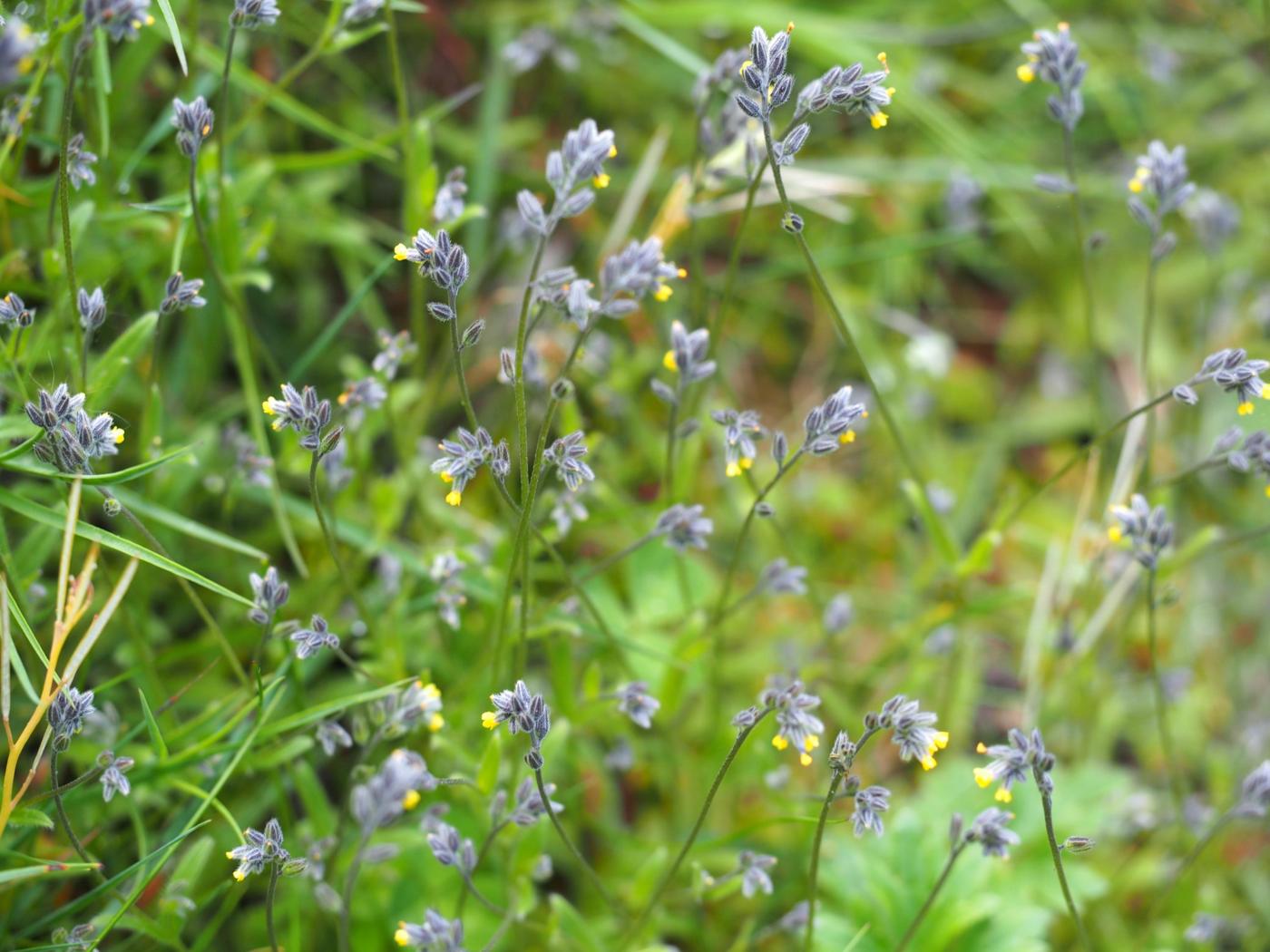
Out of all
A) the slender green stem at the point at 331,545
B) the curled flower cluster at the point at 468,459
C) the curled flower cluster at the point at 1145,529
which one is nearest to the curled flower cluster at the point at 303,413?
the slender green stem at the point at 331,545

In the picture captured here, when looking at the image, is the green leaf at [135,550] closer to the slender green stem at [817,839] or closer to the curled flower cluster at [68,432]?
the curled flower cluster at [68,432]

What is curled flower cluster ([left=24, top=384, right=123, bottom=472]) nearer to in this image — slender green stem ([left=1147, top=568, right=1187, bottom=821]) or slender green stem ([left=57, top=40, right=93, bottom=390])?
slender green stem ([left=57, top=40, right=93, bottom=390])

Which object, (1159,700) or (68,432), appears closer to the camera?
(68,432)

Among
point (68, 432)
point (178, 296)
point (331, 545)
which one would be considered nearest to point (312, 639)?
point (331, 545)

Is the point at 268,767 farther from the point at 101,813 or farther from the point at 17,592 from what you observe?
the point at 17,592

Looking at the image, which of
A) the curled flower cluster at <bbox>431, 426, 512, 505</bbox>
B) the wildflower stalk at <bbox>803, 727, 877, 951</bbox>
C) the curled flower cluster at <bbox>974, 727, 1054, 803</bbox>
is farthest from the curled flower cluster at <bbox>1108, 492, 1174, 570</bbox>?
the curled flower cluster at <bbox>431, 426, 512, 505</bbox>

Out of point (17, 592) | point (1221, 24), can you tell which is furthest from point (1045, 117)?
point (17, 592)

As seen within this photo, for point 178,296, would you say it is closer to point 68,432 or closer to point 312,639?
point 68,432
